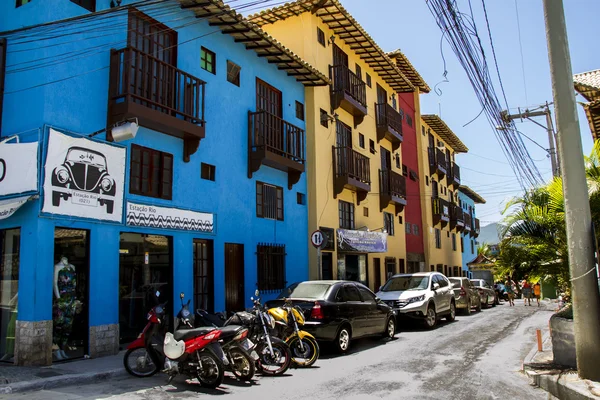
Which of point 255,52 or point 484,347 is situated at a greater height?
point 255,52

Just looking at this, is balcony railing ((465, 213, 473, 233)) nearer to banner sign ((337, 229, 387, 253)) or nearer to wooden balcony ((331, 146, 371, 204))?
banner sign ((337, 229, 387, 253))

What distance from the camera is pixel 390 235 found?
1086 inches

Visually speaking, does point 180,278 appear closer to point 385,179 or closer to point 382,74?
point 385,179

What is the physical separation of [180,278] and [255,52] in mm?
8206

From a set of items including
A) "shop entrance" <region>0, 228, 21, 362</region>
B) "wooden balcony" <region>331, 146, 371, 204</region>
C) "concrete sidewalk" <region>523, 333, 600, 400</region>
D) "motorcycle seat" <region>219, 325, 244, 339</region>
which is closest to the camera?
"concrete sidewalk" <region>523, 333, 600, 400</region>

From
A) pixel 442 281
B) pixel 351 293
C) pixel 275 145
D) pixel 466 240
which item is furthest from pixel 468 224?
pixel 351 293

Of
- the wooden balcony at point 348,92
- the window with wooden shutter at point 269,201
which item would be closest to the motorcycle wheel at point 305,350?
the window with wooden shutter at point 269,201

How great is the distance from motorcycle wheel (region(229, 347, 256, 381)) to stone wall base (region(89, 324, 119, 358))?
146 inches

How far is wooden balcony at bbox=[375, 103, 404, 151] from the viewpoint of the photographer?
26.8 m

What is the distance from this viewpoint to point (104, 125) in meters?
11.2

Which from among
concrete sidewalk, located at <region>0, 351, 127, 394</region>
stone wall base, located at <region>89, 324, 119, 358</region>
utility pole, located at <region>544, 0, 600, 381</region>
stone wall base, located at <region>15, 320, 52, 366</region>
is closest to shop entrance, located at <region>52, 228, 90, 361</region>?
stone wall base, located at <region>89, 324, 119, 358</region>

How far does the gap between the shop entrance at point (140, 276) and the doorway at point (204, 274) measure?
1.11 metres

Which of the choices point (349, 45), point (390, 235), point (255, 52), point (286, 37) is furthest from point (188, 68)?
point (390, 235)

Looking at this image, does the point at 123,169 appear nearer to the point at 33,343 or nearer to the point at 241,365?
the point at 33,343
